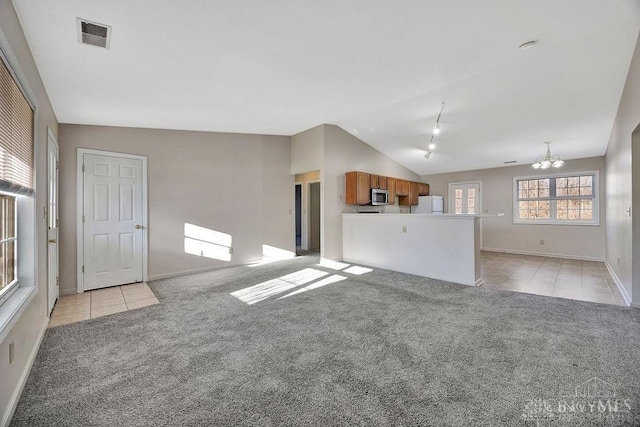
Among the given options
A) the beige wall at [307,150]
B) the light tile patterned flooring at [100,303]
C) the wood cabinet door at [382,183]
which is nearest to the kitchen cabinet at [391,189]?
the wood cabinet door at [382,183]

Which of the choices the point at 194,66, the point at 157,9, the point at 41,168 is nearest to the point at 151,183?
the point at 41,168

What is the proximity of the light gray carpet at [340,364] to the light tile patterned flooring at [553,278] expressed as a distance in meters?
0.51

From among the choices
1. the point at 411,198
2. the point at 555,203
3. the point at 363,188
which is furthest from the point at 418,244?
the point at 555,203

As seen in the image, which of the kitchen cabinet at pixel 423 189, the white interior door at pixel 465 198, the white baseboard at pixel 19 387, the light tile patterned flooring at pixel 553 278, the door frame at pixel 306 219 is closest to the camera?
the white baseboard at pixel 19 387

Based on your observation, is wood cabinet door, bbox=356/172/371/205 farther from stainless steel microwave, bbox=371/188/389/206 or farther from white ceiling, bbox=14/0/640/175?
white ceiling, bbox=14/0/640/175

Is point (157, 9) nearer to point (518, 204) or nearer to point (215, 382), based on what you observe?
point (215, 382)

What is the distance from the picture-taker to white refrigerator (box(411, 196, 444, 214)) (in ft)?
26.2

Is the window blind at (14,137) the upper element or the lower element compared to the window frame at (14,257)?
upper

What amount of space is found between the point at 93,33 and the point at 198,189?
9.78 ft

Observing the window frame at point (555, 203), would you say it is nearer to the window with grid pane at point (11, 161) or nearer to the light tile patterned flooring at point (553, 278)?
the light tile patterned flooring at point (553, 278)

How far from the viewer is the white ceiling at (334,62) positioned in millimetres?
2119

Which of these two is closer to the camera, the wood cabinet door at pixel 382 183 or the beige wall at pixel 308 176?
the beige wall at pixel 308 176

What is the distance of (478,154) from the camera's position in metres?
6.58

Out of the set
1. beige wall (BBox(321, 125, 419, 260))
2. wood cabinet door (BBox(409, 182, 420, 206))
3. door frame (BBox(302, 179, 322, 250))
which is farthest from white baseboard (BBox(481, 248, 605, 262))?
door frame (BBox(302, 179, 322, 250))
